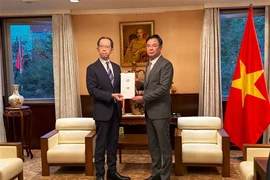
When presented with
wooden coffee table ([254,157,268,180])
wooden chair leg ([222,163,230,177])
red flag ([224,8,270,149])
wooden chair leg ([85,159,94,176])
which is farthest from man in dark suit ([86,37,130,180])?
red flag ([224,8,270,149])

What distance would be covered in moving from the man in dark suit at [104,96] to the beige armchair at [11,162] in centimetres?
86

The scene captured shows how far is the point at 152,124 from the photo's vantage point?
11.5 ft

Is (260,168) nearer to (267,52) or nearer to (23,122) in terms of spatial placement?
(267,52)

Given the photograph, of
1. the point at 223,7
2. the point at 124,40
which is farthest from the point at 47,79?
the point at 223,7

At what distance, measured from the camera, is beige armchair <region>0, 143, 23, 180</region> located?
329cm

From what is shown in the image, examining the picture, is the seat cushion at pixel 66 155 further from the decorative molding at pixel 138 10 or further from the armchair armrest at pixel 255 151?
the decorative molding at pixel 138 10

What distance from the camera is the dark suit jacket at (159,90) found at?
3352mm

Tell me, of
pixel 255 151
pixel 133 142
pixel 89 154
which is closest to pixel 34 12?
pixel 89 154

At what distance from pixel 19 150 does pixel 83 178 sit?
87 cm

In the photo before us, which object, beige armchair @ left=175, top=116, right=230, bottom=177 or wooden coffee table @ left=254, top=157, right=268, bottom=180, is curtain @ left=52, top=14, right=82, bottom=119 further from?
wooden coffee table @ left=254, top=157, right=268, bottom=180

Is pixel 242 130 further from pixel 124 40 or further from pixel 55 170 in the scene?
pixel 55 170

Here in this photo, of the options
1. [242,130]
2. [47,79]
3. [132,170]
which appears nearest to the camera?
[132,170]

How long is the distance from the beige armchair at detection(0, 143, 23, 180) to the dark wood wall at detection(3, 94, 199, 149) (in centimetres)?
185

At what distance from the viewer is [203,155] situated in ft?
13.0
